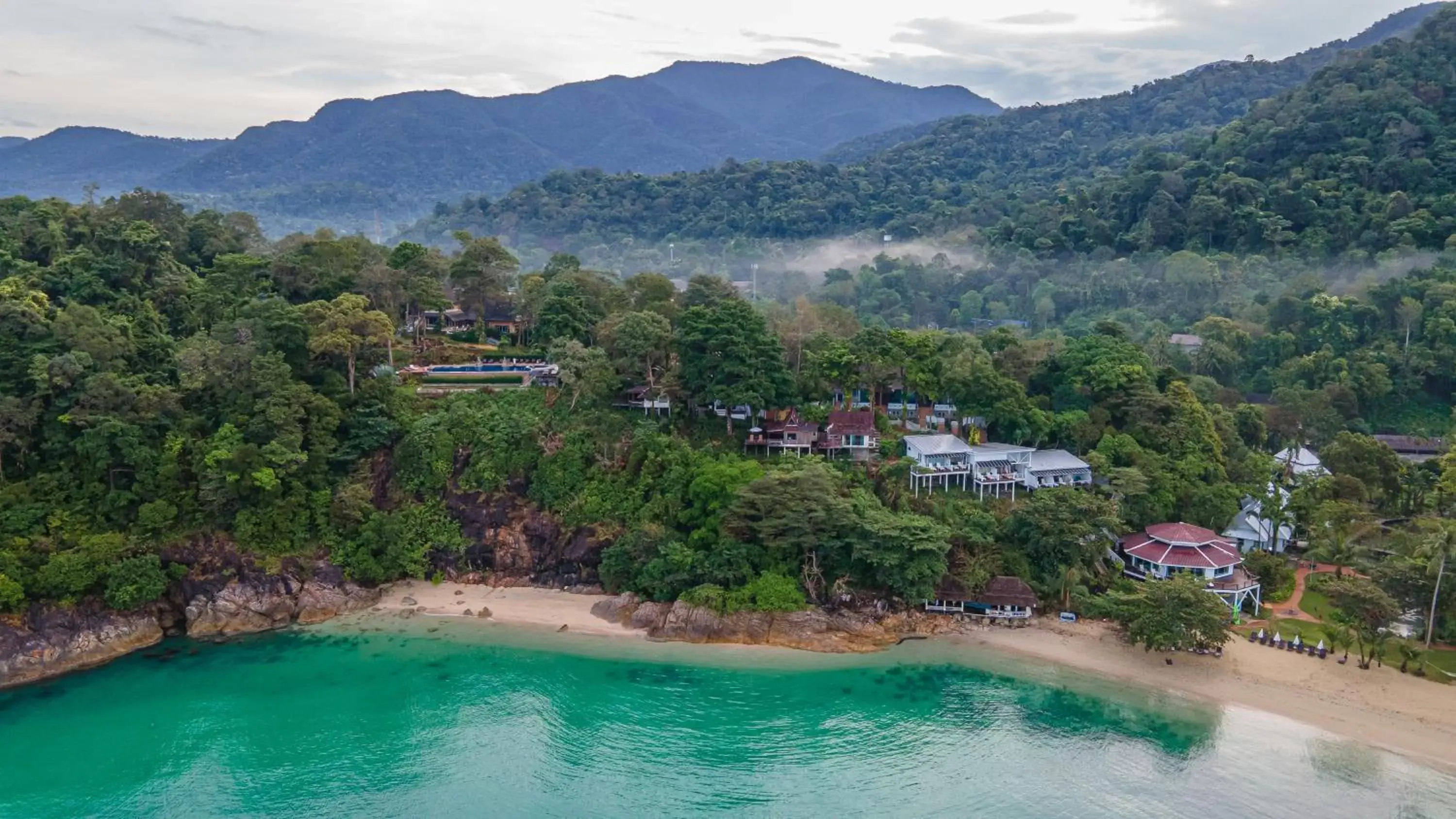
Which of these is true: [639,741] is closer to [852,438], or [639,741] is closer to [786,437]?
[786,437]

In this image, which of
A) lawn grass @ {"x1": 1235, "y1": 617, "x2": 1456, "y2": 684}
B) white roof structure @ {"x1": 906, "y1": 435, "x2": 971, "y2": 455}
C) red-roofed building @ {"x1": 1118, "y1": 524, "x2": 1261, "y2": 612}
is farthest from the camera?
white roof structure @ {"x1": 906, "y1": 435, "x2": 971, "y2": 455}

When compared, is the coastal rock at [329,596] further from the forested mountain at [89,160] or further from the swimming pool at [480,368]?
the forested mountain at [89,160]

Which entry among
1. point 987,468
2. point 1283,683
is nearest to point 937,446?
point 987,468

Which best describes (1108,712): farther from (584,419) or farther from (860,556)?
(584,419)

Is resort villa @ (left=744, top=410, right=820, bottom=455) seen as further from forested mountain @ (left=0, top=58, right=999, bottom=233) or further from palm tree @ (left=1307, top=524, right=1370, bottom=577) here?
forested mountain @ (left=0, top=58, right=999, bottom=233)

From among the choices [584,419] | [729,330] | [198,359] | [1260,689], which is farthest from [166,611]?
[1260,689]

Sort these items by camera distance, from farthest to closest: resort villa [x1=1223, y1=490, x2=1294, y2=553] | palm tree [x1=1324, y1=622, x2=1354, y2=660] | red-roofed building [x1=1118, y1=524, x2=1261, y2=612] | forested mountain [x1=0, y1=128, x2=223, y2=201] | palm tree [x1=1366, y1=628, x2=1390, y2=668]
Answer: forested mountain [x1=0, y1=128, x2=223, y2=201], resort villa [x1=1223, y1=490, x2=1294, y2=553], red-roofed building [x1=1118, y1=524, x2=1261, y2=612], palm tree [x1=1324, y1=622, x2=1354, y2=660], palm tree [x1=1366, y1=628, x2=1390, y2=668]

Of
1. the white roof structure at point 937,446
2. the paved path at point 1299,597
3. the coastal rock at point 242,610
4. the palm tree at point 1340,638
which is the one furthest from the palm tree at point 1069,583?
the coastal rock at point 242,610

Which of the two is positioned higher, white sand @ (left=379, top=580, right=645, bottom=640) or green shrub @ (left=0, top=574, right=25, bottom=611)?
green shrub @ (left=0, top=574, right=25, bottom=611)

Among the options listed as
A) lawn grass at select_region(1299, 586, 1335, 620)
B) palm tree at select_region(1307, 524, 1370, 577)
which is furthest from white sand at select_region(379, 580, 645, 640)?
palm tree at select_region(1307, 524, 1370, 577)
